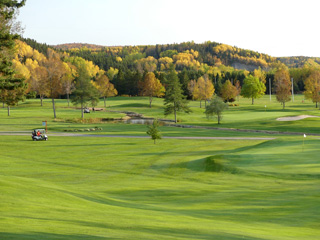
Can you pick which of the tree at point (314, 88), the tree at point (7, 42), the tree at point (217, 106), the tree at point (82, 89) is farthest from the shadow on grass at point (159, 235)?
the tree at point (314, 88)

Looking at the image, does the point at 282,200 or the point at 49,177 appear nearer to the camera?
the point at 282,200

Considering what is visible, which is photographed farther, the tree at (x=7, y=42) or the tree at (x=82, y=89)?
the tree at (x=82, y=89)

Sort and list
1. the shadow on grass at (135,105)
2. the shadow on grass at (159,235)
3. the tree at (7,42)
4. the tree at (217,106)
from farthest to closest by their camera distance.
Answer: the shadow on grass at (135,105) → the tree at (217,106) → the tree at (7,42) → the shadow on grass at (159,235)

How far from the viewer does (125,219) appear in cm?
1484

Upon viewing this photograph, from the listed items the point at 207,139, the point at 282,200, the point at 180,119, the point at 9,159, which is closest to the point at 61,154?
the point at 9,159

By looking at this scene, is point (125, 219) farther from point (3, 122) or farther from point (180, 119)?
point (180, 119)

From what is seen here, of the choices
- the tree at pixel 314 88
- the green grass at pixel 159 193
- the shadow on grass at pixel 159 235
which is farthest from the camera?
the tree at pixel 314 88

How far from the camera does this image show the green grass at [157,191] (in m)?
13.3

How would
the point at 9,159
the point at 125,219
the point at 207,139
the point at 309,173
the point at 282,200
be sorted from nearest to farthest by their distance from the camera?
the point at 125,219, the point at 282,200, the point at 309,173, the point at 9,159, the point at 207,139

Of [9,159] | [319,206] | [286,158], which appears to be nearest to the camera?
[319,206]

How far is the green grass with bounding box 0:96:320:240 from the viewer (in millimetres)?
13297

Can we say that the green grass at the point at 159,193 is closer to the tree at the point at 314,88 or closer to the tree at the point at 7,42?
the tree at the point at 7,42

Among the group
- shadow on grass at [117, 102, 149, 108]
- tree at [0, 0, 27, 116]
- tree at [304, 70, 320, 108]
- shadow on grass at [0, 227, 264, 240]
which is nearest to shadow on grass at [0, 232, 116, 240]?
shadow on grass at [0, 227, 264, 240]

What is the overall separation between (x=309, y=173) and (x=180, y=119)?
64407 millimetres
